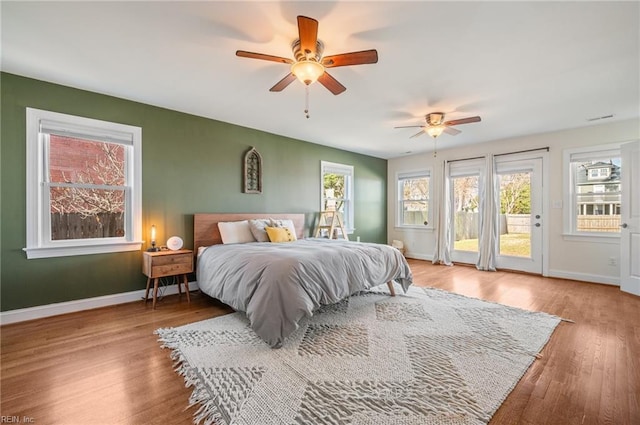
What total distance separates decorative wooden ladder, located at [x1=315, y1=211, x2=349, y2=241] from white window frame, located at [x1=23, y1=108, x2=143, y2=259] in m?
3.03

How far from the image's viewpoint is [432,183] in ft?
20.9

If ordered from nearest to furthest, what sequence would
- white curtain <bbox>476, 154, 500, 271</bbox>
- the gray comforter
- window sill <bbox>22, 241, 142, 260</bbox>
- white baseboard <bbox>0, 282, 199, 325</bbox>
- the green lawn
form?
the gray comforter, white baseboard <bbox>0, 282, 199, 325</bbox>, window sill <bbox>22, 241, 142, 260</bbox>, the green lawn, white curtain <bbox>476, 154, 500, 271</bbox>

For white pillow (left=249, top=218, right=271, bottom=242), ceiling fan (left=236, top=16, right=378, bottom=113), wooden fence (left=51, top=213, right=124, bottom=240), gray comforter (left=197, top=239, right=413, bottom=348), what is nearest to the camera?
ceiling fan (left=236, top=16, right=378, bottom=113)

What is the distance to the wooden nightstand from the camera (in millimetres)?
3209

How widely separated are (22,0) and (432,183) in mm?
6454

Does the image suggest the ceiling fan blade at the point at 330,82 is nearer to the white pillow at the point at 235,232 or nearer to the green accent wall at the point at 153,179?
the green accent wall at the point at 153,179

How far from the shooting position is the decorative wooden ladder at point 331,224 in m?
5.37

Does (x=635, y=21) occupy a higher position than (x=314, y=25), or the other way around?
(x=635, y=21)

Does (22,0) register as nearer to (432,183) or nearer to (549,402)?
(549,402)

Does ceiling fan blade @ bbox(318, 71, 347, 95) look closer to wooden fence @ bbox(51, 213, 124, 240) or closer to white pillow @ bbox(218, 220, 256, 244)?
white pillow @ bbox(218, 220, 256, 244)

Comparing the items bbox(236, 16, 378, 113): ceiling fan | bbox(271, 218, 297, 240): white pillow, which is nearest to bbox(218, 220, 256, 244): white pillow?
bbox(271, 218, 297, 240): white pillow

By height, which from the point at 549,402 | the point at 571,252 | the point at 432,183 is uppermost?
the point at 432,183

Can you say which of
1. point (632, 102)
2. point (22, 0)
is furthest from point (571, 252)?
point (22, 0)

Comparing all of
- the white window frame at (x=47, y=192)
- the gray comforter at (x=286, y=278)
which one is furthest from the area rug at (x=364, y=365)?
the white window frame at (x=47, y=192)
